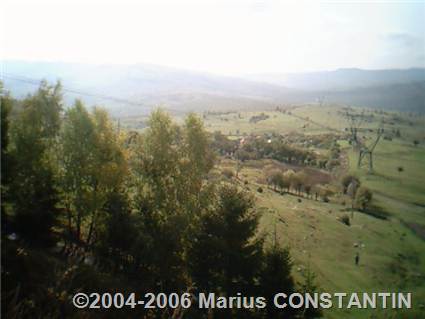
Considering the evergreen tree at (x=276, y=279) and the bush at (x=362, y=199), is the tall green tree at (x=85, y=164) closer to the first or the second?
the evergreen tree at (x=276, y=279)

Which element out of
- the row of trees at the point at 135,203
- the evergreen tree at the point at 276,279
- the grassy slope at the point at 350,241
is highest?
the row of trees at the point at 135,203

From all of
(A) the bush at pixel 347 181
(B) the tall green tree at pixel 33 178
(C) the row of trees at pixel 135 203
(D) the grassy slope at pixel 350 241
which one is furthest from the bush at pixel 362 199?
(B) the tall green tree at pixel 33 178

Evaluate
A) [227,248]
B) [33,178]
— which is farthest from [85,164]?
[227,248]

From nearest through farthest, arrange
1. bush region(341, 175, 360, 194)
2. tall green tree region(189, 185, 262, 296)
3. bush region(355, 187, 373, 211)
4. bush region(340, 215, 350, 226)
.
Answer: tall green tree region(189, 185, 262, 296) → bush region(340, 215, 350, 226) → bush region(355, 187, 373, 211) → bush region(341, 175, 360, 194)

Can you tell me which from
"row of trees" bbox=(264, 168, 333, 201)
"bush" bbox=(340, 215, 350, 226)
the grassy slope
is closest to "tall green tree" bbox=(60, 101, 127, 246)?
the grassy slope

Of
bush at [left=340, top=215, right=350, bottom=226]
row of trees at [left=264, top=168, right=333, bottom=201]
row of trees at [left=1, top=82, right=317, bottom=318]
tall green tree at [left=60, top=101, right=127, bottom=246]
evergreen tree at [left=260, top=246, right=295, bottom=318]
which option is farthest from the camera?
row of trees at [left=264, top=168, right=333, bottom=201]

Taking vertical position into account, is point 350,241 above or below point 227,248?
below

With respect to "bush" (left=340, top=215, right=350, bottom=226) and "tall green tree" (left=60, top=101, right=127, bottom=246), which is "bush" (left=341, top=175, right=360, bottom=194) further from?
"tall green tree" (left=60, top=101, right=127, bottom=246)

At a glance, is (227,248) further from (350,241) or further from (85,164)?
(350,241)

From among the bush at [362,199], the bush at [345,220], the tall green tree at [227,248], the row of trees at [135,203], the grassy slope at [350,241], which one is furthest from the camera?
the bush at [362,199]

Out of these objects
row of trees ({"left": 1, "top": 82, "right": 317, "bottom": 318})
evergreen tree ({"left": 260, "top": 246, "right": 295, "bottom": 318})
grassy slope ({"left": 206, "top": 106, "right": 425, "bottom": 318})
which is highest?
row of trees ({"left": 1, "top": 82, "right": 317, "bottom": 318})
